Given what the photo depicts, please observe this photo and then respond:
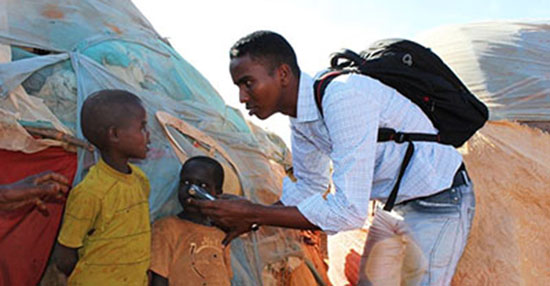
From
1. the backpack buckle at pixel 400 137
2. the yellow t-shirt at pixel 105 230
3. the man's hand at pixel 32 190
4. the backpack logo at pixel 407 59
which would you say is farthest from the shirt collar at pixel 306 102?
the man's hand at pixel 32 190

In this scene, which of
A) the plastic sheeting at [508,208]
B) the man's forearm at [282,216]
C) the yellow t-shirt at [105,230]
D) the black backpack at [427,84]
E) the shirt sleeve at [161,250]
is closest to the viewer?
the man's forearm at [282,216]

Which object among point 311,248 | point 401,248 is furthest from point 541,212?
point 311,248

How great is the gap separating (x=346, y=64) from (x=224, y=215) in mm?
948

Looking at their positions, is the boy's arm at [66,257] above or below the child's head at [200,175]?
below

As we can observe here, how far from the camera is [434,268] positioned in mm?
2287

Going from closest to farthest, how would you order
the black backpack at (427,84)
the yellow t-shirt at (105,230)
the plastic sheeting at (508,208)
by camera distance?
the yellow t-shirt at (105,230)
the black backpack at (427,84)
the plastic sheeting at (508,208)

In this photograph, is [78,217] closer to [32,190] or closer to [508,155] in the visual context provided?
[32,190]

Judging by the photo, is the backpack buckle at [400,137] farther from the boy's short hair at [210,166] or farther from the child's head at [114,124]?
→ the child's head at [114,124]

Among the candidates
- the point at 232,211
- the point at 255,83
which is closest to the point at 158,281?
the point at 232,211

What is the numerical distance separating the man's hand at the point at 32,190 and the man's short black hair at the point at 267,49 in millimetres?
893

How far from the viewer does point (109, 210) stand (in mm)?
2330

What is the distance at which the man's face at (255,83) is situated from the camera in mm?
2160

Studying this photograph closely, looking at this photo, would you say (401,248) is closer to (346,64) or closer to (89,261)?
(346,64)

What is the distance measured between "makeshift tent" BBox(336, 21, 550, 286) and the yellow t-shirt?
1.98 metres
